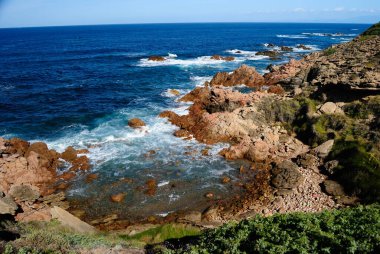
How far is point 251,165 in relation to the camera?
29.3 metres

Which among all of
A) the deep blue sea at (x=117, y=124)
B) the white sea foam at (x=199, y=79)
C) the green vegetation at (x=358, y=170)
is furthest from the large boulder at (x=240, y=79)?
the green vegetation at (x=358, y=170)

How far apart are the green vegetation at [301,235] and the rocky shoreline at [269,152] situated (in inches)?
296

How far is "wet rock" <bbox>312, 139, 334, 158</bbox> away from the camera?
1134 inches

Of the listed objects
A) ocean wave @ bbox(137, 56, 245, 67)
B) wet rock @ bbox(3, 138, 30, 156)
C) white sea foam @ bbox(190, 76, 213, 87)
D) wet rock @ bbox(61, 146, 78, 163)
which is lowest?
wet rock @ bbox(61, 146, 78, 163)

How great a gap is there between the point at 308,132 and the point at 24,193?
27.5m

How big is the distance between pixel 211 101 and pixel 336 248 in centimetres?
3163

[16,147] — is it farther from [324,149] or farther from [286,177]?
[324,149]

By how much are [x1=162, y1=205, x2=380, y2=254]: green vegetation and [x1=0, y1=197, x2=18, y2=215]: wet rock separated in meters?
13.6

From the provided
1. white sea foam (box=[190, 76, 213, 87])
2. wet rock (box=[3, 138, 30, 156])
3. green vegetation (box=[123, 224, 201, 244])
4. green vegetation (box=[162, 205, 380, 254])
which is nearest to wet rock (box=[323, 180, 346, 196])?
green vegetation (box=[162, 205, 380, 254])

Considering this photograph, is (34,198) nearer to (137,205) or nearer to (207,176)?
(137,205)

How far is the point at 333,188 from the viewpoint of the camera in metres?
24.6

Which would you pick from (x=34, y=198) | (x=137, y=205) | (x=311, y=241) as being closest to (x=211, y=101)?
(x=137, y=205)

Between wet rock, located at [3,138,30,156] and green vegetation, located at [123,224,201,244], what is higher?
wet rock, located at [3,138,30,156]

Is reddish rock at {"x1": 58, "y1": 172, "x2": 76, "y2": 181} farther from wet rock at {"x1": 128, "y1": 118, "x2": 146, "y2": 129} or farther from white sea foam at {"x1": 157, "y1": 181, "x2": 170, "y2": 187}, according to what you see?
wet rock at {"x1": 128, "y1": 118, "x2": 146, "y2": 129}
